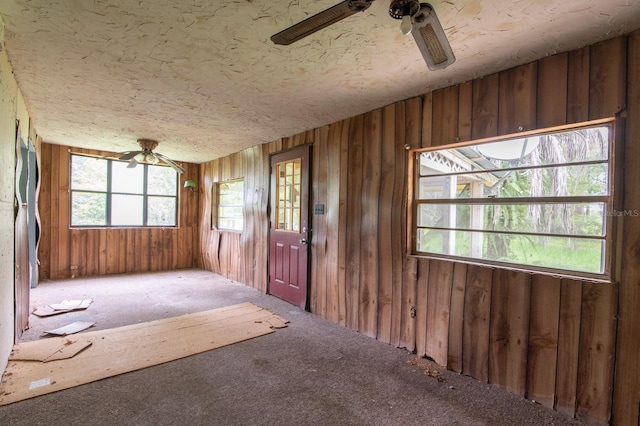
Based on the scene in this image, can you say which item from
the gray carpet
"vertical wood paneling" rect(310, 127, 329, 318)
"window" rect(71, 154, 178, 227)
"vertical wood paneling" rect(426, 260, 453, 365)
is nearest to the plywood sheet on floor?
the gray carpet

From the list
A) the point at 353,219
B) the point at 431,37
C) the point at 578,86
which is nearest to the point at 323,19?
the point at 431,37

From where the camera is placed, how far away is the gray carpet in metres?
1.89

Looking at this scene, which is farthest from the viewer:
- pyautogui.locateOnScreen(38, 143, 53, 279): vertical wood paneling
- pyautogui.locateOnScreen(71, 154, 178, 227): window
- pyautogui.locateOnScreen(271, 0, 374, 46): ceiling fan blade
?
pyautogui.locateOnScreen(71, 154, 178, 227): window

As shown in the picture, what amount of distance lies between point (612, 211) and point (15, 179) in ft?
14.9

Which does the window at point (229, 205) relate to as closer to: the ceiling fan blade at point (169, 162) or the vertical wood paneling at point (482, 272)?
the ceiling fan blade at point (169, 162)

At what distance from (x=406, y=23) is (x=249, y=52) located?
45.5 inches

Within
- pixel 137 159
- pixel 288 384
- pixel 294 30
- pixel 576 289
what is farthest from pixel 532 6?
pixel 137 159

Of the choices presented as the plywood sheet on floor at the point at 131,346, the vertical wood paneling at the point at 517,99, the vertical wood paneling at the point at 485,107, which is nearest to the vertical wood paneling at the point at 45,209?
the plywood sheet on floor at the point at 131,346

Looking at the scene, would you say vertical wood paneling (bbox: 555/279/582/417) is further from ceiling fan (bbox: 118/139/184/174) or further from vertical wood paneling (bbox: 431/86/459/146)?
ceiling fan (bbox: 118/139/184/174)

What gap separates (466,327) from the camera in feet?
8.02

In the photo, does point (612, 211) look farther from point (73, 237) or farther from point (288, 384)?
point (73, 237)

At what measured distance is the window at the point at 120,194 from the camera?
18.1ft

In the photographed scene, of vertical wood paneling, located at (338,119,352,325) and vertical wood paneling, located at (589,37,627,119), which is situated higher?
vertical wood paneling, located at (589,37,627,119)

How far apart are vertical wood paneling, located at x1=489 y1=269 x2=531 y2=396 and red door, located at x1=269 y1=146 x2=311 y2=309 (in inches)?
88.8
